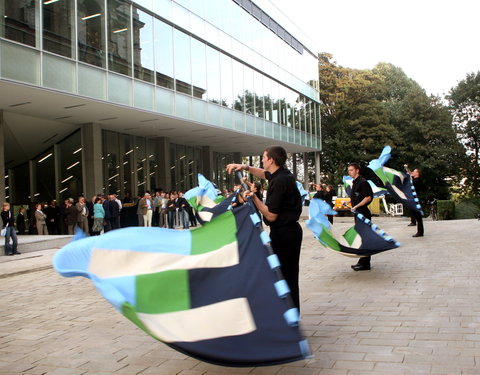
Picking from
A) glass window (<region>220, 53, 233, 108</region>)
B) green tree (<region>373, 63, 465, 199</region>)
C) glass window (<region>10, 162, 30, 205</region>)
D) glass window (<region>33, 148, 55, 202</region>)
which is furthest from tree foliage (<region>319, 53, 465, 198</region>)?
glass window (<region>10, 162, 30, 205</region>)

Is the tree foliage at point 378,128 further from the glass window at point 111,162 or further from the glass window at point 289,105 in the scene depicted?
the glass window at point 111,162

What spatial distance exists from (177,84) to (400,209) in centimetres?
2269

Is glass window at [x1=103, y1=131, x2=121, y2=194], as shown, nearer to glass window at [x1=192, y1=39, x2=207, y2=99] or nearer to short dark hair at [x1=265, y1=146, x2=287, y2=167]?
glass window at [x1=192, y1=39, x2=207, y2=99]

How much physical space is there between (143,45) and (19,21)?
272 inches

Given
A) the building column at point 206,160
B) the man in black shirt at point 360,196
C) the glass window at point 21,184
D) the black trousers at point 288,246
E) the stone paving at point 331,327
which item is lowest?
the stone paving at point 331,327

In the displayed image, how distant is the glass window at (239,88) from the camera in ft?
105

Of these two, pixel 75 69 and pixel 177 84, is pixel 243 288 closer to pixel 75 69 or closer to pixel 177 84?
pixel 75 69

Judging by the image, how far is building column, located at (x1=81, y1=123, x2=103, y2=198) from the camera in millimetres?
24344

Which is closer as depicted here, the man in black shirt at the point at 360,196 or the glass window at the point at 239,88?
the man in black shirt at the point at 360,196

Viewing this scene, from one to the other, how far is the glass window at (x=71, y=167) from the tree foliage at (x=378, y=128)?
94.0 feet

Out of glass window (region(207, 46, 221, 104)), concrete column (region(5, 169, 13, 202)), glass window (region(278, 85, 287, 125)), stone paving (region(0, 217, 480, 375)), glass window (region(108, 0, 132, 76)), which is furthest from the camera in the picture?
glass window (region(278, 85, 287, 125))

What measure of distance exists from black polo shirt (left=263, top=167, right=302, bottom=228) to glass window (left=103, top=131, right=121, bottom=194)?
2282 centimetres

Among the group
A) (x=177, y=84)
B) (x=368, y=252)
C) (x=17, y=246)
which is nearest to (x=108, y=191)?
(x=177, y=84)

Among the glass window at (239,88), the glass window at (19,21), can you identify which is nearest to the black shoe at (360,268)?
the glass window at (19,21)
